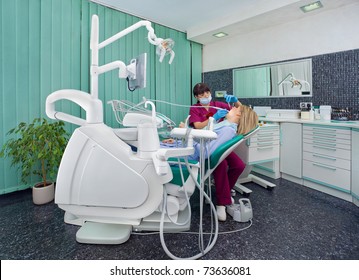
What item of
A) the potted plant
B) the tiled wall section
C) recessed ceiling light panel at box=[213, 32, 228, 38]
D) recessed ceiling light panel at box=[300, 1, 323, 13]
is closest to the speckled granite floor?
the potted plant

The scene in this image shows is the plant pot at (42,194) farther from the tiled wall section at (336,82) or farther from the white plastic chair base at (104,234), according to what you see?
the tiled wall section at (336,82)

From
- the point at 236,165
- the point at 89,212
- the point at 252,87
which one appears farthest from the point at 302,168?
the point at 89,212

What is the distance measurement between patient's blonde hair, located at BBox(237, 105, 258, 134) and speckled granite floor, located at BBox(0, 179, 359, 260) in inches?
30.2

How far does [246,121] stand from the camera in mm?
1677

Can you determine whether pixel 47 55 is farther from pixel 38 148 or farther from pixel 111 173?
pixel 111 173

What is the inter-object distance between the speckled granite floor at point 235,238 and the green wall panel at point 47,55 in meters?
0.86

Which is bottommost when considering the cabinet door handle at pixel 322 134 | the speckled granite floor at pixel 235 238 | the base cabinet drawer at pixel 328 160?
the speckled granite floor at pixel 235 238

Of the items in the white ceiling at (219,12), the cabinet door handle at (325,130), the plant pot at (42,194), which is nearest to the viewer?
the plant pot at (42,194)

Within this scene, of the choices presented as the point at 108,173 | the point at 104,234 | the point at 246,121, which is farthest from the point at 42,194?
the point at 246,121

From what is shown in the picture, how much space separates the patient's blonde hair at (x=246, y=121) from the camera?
166 cm

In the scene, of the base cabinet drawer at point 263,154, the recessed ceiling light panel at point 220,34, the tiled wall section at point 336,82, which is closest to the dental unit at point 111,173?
the base cabinet drawer at point 263,154

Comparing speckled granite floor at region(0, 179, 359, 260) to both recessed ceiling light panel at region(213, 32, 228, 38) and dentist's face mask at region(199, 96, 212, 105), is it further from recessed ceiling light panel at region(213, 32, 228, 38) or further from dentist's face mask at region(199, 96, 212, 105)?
recessed ceiling light panel at region(213, 32, 228, 38)

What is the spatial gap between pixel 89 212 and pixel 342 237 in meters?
1.78

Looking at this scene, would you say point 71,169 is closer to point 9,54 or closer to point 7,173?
point 7,173
